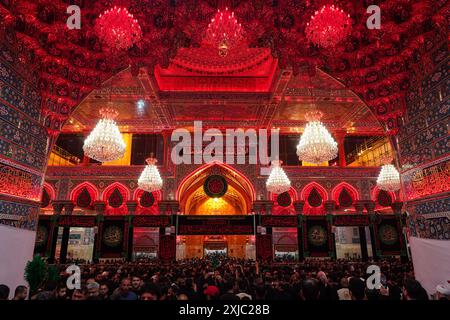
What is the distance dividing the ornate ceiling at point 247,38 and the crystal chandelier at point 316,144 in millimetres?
882

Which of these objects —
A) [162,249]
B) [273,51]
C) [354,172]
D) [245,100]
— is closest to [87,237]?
[162,249]

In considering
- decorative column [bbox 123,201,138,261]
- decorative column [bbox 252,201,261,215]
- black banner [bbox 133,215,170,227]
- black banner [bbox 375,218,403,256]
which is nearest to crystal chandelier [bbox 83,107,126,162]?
black banner [bbox 133,215,170,227]

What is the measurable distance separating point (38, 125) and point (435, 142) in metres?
5.83

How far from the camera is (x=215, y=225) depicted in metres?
10.9

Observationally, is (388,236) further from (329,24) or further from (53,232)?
(53,232)

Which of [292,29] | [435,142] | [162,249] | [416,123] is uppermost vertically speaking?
[292,29]

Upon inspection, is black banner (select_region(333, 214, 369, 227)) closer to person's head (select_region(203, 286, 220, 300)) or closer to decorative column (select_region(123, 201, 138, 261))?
decorative column (select_region(123, 201, 138, 261))

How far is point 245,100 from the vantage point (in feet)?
28.8

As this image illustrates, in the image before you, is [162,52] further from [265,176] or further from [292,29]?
[265,176]

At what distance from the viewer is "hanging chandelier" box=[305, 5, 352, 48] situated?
388 centimetres

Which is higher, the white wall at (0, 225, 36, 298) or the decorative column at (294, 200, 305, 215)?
the decorative column at (294, 200, 305, 215)

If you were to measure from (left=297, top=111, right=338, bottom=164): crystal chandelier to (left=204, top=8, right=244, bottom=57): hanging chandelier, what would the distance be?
216 cm

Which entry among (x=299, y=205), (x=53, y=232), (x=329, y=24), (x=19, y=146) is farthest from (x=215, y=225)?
(x=329, y=24)

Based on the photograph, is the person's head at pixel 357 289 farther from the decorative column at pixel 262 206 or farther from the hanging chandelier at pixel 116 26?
the decorative column at pixel 262 206
